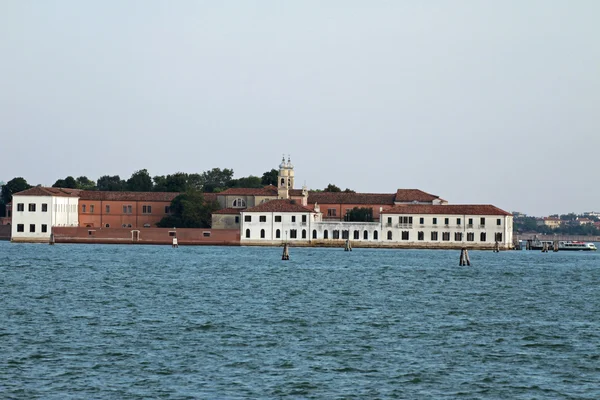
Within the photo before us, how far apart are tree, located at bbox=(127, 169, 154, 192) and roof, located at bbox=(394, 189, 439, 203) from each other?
35.2m

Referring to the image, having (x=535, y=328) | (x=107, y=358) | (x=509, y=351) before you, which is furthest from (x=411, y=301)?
(x=107, y=358)

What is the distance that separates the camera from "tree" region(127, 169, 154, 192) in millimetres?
119438

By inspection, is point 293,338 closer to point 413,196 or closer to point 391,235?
point 391,235

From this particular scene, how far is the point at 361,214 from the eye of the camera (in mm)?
92188

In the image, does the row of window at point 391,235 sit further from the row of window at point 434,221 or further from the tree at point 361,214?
the tree at point 361,214

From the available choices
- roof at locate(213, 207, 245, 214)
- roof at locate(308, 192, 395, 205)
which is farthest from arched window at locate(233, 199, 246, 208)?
roof at locate(308, 192, 395, 205)

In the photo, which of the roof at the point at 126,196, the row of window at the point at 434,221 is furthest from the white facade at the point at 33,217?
the row of window at the point at 434,221

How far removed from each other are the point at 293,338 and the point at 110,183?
120 meters

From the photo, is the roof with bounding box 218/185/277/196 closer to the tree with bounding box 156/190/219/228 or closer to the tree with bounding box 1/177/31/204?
the tree with bounding box 156/190/219/228

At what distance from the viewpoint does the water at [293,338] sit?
55.1ft

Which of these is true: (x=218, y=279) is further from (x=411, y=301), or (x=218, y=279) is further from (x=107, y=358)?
(x=107, y=358)

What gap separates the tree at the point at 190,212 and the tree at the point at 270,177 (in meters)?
25.0

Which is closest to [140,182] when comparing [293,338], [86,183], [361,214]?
[86,183]

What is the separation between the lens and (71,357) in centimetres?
1903
